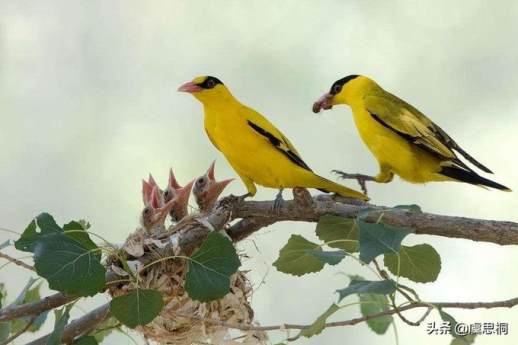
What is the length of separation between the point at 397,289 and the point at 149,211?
140cm

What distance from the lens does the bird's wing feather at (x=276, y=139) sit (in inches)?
119

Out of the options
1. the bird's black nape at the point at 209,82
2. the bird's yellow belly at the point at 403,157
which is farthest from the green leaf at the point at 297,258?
the bird's yellow belly at the point at 403,157

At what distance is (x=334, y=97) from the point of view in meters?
4.02

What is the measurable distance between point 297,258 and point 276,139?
0.85 meters

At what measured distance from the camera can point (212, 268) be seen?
2094 mm

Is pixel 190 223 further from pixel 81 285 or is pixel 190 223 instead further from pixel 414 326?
pixel 414 326

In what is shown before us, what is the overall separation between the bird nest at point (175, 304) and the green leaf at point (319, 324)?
0.64 m

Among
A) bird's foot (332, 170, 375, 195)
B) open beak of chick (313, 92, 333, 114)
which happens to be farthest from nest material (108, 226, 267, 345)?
open beak of chick (313, 92, 333, 114)

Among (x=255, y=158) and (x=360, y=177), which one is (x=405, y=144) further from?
(x=255, y=158)

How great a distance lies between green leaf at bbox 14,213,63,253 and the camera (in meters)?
2.10

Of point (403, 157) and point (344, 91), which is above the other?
point (344, 91)

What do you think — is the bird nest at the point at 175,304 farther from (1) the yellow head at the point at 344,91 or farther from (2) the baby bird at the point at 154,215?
(1) the yellow head at the point at 344,91

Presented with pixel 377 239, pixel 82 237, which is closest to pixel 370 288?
pixel 377 239

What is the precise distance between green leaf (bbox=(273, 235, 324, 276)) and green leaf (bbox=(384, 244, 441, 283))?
0.70 ft
